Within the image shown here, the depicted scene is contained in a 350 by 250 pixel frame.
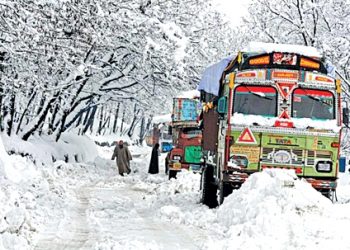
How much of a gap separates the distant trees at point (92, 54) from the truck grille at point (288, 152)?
19.1 ft

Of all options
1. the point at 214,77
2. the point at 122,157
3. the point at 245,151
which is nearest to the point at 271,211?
the point at 245,151

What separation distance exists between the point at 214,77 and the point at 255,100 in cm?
197

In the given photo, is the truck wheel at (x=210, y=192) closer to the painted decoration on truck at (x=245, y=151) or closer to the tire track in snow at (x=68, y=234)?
the painted decoration on truck at (x=245, y=151)

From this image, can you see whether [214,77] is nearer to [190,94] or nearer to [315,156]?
[315,156]

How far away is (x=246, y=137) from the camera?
13023mm

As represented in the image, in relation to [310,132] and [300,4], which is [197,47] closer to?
[300,4]

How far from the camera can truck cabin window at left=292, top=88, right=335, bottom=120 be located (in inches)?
523

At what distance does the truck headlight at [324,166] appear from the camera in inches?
520

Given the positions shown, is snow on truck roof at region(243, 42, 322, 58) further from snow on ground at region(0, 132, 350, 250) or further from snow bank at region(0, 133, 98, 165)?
snow bank at region(0, 133, 98, 165)

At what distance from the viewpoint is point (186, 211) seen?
13.8 m

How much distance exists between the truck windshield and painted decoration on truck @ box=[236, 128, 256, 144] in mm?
407

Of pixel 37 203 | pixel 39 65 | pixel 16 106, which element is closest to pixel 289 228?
pixel 37 203

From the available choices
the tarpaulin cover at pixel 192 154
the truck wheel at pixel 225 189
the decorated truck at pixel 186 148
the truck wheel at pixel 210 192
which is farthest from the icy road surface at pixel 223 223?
the tarpaulin cover at pixel 192 154

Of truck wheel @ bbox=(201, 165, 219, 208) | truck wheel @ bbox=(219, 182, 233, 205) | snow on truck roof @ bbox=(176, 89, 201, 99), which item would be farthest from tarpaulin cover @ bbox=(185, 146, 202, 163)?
truck wheel @ bbox=(219, 182, 233, 205)
